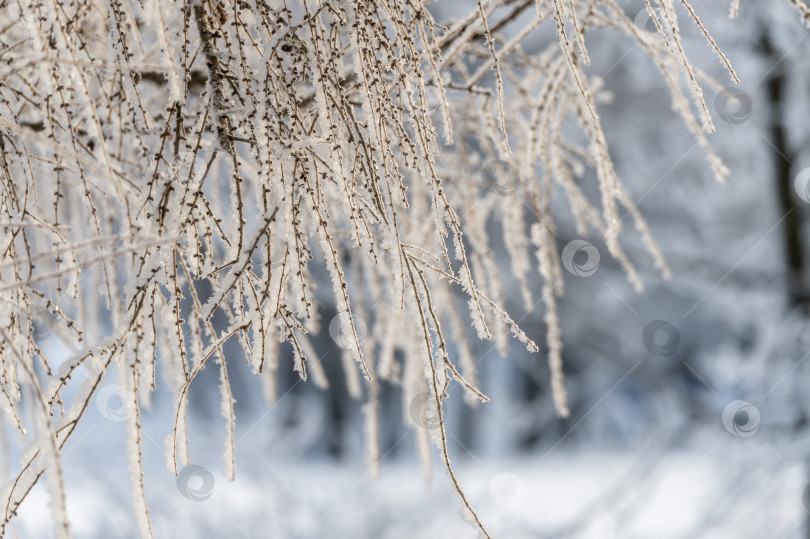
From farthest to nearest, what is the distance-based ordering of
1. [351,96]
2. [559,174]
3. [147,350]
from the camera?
[559,174] → [351,96] → [147,350]

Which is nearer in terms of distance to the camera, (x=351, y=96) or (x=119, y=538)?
(x=351, y=96)

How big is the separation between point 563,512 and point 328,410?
5.71ft

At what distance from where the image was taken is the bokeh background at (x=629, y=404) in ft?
9.25

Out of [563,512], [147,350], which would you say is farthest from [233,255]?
[563,512]

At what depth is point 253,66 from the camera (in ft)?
2.19

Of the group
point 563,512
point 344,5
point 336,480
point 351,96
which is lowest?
point 563,512

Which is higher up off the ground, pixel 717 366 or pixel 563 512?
pixel 717 366

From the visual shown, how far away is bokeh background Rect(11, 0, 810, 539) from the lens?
2.82 metres

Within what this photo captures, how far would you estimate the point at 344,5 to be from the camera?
0.59 metres

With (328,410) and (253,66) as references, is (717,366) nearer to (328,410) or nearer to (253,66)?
(328,410)

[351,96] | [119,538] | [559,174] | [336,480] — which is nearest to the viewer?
[351,96]

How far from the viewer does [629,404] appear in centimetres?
528

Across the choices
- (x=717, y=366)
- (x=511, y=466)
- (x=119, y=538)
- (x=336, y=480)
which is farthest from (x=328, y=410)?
(x=717, y=366)

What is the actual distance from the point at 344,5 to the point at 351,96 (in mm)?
364
